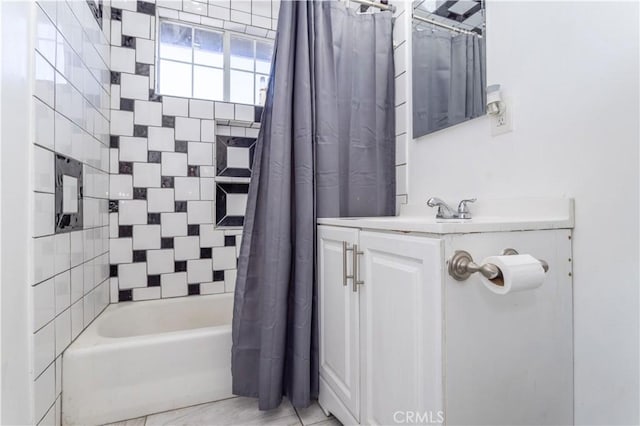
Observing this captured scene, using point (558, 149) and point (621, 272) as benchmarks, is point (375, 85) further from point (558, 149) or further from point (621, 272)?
point (621, 272)

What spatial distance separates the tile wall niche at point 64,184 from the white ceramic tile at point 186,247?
1.26 ft

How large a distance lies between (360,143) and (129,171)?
1399 mm

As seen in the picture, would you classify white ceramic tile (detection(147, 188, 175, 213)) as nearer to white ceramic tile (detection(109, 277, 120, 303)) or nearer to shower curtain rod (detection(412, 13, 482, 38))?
white ceramic tile (detection(109, 277, 120, 303))

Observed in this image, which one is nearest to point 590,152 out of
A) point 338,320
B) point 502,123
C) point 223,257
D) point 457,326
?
point 502,123

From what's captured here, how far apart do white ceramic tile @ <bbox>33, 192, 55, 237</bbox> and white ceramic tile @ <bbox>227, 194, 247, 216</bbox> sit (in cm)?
105

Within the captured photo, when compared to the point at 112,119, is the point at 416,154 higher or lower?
lower

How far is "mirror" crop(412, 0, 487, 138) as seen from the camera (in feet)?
3.83

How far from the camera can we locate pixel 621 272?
0.78m

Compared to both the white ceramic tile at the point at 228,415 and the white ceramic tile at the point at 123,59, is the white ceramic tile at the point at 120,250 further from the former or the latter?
→ the white ceramic tile at the point at 123,59

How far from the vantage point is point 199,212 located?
6.47ft

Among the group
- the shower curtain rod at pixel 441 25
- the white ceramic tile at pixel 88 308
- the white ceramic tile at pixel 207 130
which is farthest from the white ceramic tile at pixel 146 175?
the shower curtain rod at pixel 441 25

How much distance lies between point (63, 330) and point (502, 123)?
1.82 meters

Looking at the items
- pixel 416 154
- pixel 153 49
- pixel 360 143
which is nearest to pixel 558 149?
pixel 416 154

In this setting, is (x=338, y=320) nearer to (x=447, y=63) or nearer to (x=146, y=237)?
(x=447, y=63)
